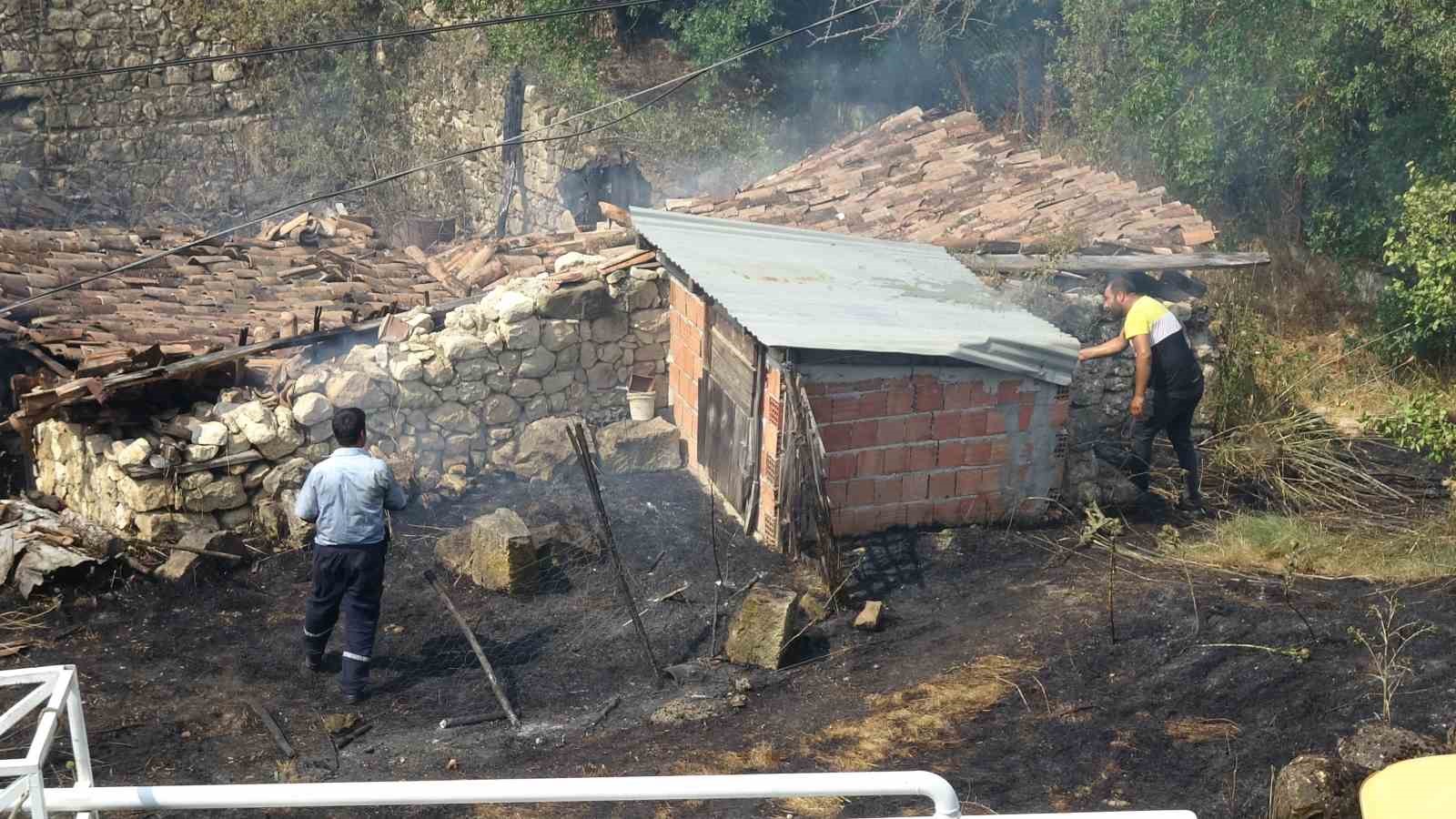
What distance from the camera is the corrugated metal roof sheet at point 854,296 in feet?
26.7

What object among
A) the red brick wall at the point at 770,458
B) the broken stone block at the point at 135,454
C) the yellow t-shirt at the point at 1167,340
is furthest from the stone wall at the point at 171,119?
the yellow t-shirt at the point at 1167,340

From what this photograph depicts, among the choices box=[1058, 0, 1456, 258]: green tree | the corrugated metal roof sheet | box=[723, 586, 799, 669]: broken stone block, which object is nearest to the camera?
box=[723, 586, 799, 669]: broken stone block

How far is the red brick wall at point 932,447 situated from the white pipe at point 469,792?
17.5 ft

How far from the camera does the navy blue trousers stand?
708cm

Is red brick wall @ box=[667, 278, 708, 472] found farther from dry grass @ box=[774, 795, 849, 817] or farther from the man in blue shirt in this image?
dry grass @ box=[774, 795, 849, 817]

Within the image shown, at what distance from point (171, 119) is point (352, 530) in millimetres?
16319

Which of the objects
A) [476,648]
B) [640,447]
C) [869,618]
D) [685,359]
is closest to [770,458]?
[869,618]

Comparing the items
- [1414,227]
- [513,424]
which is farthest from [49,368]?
[1414,227]

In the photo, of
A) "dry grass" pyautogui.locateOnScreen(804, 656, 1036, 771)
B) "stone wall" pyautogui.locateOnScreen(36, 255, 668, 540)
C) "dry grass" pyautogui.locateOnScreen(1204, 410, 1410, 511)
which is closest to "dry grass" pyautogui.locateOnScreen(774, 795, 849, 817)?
"dry grass" pyautogui.locateOnScreen(804, 656, 1036, 771)

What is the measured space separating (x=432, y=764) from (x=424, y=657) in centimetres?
141

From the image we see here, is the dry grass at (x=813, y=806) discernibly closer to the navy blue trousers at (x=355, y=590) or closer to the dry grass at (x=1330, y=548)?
the navy blue trousers at (x=355, y=590)

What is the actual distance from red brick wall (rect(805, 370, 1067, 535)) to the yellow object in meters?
4.84

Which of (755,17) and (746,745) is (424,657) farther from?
(755,17)

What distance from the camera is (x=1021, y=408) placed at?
28.9ft
